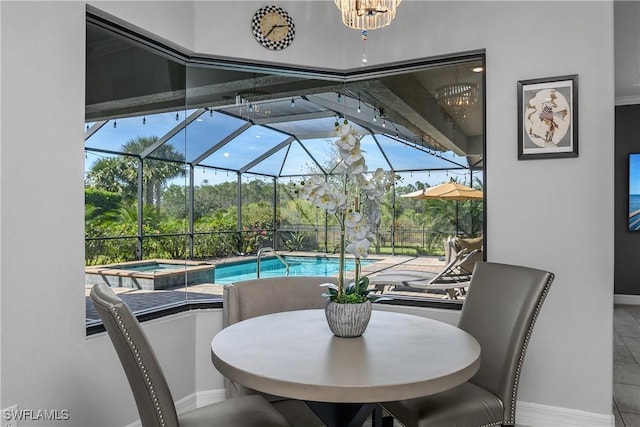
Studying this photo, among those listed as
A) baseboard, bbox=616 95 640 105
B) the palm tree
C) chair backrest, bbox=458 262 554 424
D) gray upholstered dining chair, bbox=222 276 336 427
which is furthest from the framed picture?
baseboard, bbox=616 95 640 105

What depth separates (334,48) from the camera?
11.4 feet

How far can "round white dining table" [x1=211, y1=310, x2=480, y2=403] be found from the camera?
54.9 inches

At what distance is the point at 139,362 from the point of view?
1.49 metres

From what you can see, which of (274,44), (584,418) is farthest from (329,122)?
(584,418)

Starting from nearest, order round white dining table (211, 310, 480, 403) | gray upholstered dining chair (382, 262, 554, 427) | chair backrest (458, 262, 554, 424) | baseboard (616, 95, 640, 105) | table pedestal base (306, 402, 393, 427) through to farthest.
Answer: round white dining table (211, 310, 480, 403) < table pedestal base (306, 402, 393, 427) < gray upholstered dining chair (382, 262, 554, 427) < chair backrest (458, 262, 554, 424) < baseboard (616, 95, 640, 105)

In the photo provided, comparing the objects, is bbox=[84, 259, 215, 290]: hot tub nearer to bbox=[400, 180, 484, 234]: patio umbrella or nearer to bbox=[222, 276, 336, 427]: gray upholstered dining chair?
bbox=[222, 276, 336, 427]: gray upholstered dining chair

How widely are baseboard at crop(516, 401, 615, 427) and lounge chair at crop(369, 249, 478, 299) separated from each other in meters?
0.83

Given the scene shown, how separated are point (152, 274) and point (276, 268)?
3.28 feet

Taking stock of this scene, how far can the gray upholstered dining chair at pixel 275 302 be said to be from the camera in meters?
2.42

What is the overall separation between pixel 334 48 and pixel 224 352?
259 centimetres

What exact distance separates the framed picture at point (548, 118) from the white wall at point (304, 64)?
0.17 ft

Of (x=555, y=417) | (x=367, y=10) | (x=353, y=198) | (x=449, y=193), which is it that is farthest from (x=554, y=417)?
(x=367, y=10)

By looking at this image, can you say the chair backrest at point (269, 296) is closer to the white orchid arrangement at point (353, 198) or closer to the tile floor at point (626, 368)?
the white orchid arrangement at point (353, 198)

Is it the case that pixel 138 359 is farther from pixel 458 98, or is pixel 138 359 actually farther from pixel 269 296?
pixel 458 98
